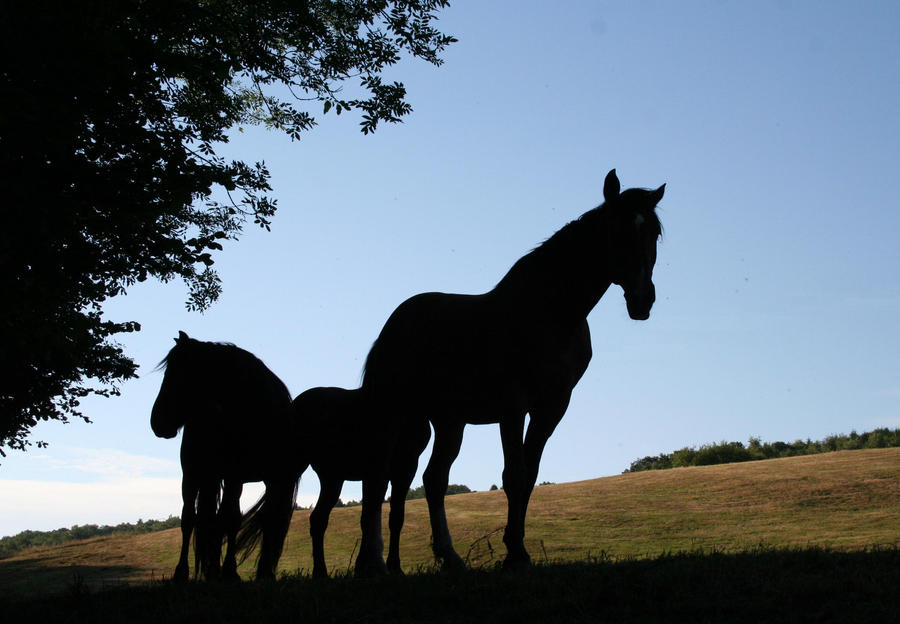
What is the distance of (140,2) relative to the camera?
1032 cm

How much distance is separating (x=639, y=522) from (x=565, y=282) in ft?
52.0

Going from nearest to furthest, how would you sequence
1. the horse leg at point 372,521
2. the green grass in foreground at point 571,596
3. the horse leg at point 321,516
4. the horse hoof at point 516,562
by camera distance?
the green grass in foreground at point 571,596 → the horse hoof at point 516,562 → the horse leg at point 372,521 → the horse leg at point 321,516

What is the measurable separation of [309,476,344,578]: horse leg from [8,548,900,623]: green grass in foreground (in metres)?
1.84

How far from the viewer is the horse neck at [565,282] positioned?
745cm

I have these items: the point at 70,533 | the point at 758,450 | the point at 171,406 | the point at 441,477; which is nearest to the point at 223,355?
the point at 171,406

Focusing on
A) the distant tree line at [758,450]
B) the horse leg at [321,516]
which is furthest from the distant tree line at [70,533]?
the horse leg at [321,516]

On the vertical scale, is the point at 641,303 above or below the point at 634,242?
below

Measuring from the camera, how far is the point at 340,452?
1032 cm

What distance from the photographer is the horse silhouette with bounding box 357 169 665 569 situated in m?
7.13

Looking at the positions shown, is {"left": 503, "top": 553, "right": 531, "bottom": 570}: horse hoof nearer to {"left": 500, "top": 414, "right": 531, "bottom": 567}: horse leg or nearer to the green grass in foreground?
{"left": 500, "top": 414, "right": 531, "bottom": 567}: horse leg

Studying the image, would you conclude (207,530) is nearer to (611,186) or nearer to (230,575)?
(230,575)

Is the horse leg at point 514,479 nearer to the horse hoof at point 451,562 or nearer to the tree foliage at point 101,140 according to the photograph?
the horse hoof at point 451,562

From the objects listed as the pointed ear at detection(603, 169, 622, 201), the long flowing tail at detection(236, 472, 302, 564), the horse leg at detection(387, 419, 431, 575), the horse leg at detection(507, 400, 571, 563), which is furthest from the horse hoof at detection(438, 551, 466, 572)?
the pointed ear at detection(603, 169, 622, 201)

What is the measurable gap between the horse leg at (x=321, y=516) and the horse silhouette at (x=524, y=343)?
104cm
